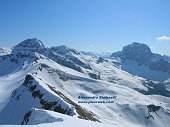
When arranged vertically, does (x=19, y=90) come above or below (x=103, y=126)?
above

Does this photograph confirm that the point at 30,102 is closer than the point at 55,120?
No

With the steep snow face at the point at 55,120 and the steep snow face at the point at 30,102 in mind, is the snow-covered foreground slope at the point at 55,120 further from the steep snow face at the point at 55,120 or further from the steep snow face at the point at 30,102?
the steep snow face at the point at 30,102

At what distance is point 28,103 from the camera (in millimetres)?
142125

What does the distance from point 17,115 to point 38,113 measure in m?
73.4

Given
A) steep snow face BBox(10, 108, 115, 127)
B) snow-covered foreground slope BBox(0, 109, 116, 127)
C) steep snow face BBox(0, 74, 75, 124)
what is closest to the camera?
snow-covered foreground slope BBox(0, 109, 116, 127)

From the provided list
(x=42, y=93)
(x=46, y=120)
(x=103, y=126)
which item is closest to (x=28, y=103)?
(x=42, y=93)

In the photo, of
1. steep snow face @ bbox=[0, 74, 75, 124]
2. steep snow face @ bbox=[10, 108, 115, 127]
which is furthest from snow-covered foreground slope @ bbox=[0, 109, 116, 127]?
steep snow face @ bbox=[0, 74, 75, 124]

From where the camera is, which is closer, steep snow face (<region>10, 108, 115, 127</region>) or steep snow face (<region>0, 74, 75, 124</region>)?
steep snow face (<region>10, 108, 115, 127</region>)

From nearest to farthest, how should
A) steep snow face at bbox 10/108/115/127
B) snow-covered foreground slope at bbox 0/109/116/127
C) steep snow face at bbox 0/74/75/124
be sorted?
1. snow-covered foreground slope at bbox 0/109/116/127
2. steep snow face at bbox 10/108/115/127
3. steep snow face at bbox 0/74/75/124

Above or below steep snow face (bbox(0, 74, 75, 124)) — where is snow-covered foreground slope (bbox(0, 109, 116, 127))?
below

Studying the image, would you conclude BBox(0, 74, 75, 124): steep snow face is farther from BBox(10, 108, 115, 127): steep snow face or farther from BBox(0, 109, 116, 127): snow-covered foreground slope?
BBox(0, 109, 116, 127): snow-covered foreground slope

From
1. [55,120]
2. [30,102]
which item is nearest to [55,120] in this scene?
[55,120]

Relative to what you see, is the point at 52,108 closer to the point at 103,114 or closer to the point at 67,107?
the point at 67,107

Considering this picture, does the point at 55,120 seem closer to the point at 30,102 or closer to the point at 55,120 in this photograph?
the point at 55,120
